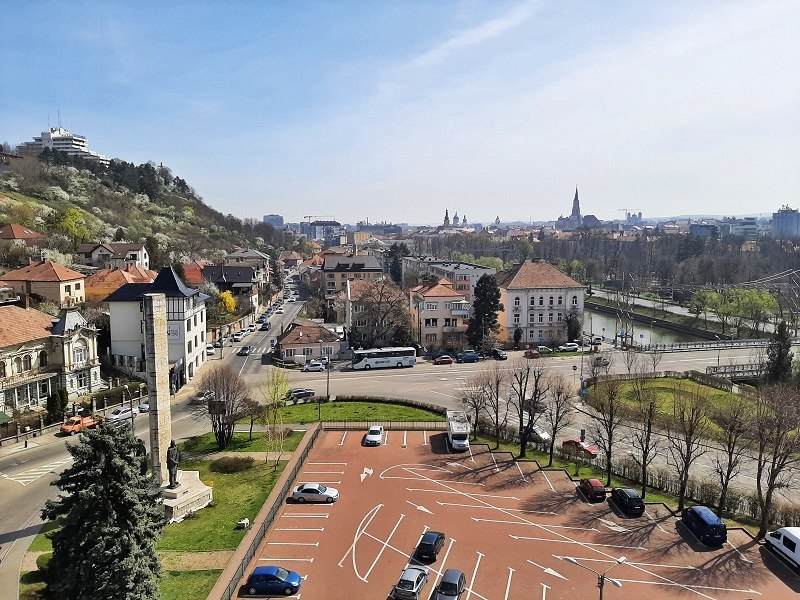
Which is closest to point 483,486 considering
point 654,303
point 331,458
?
point 331,458

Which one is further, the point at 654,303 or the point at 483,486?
the point at 654,303

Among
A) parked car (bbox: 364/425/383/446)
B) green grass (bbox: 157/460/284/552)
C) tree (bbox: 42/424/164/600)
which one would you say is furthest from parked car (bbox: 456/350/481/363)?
tree (bbox: 42/424/164/600)

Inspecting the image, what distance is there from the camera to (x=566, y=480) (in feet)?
85.4

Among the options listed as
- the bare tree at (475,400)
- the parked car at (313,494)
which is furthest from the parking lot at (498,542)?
the bare tree at (475,400)

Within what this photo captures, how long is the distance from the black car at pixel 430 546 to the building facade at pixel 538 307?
40.8 m

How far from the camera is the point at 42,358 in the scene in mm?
37312

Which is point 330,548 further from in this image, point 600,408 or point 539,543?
point 600,408

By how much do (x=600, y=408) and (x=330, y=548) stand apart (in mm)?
17168

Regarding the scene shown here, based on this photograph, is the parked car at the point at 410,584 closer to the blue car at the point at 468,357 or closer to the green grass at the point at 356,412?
the green grass at the point at 356,412

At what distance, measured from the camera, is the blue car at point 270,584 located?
17.1m

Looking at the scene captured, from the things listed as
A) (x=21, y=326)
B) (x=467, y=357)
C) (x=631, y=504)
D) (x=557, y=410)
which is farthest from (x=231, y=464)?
(x=467, y=357)

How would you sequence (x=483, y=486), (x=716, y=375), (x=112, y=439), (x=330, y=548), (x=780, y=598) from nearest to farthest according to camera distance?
(x=112, y=439) → (x=780, y=598) → (x=330, y=548) → (x=483, y=486) → (x=716, y=375)

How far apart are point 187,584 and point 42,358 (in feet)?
88.0

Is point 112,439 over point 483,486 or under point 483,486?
over
